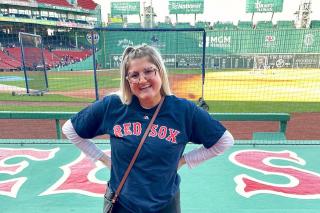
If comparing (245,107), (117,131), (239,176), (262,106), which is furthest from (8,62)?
(117,131)

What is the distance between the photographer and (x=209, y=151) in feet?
6.55

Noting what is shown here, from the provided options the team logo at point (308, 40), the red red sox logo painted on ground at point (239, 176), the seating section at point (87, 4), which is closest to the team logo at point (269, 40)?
the team logo at point (308, 40)

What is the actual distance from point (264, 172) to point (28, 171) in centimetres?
342

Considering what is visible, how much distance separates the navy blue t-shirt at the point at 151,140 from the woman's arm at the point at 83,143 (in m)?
0.33

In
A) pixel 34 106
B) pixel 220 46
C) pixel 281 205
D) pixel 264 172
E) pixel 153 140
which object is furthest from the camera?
pixel 220 46

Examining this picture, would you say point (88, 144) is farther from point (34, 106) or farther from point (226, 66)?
point (226, 66)

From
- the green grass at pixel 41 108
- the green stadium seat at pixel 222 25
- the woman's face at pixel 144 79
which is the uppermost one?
the green stadium seat at pixel 222 25

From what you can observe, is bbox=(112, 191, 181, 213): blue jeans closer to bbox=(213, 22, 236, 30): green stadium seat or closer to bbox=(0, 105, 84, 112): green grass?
bbox=(0, 105, 84, 112): green grass

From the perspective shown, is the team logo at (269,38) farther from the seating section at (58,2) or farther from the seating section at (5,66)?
the seating section at (58,2)

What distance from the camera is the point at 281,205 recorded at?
328 centimetres

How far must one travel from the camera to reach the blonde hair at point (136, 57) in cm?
175

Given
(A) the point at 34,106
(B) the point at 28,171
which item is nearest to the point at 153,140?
(B) the point at 28,171

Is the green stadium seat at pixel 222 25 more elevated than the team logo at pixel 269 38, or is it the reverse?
the green stadium seat at pixel 222 25

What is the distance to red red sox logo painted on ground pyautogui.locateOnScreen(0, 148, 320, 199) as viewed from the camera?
359 cm
